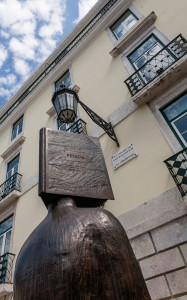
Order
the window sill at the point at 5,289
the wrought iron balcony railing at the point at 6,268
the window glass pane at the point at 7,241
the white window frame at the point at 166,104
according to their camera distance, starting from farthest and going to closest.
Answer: the window glass pane at the point at 7,241
the wrought iron balcony railing at the point at 6,268
the window sill at the point at 5,289
the white window frame at the point at 166,104

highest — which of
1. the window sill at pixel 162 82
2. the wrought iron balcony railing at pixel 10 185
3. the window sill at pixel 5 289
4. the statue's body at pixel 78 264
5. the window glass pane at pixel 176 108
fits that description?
the wrought iron balcony railing at pixel 10 185

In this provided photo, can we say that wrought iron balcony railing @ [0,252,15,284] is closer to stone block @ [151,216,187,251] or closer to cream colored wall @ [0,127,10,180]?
cream colored wall @ [0,127,10,180]

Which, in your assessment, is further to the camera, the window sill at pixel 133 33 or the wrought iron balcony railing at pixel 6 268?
the window sill at pixel 133 33

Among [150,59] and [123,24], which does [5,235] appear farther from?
[123,24]

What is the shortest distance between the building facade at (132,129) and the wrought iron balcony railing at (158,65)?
0.10ft

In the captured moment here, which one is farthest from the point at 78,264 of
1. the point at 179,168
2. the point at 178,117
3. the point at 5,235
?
the point at 5,235

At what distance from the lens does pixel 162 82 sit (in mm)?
5445

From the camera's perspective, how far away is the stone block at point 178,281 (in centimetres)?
332

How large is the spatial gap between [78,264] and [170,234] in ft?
11.6

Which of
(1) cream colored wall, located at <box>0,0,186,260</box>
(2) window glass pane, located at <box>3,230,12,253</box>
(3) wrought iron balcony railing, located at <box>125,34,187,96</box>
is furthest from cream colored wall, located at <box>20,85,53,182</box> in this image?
(3) wrought iron balcony railing, located at <box>125,34,187,96</box>

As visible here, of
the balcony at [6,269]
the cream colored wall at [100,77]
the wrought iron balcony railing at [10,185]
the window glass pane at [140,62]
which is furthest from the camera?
the wrought iron balcony railing at [10,185]

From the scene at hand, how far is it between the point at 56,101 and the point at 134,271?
2.96 meters

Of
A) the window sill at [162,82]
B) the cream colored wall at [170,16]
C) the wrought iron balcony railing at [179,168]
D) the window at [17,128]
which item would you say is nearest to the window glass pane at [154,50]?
the cream colored wall at [170,16]

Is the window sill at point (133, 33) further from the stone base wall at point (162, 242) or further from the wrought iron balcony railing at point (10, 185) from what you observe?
the wrought iron balcony railing at point (10, 185)
